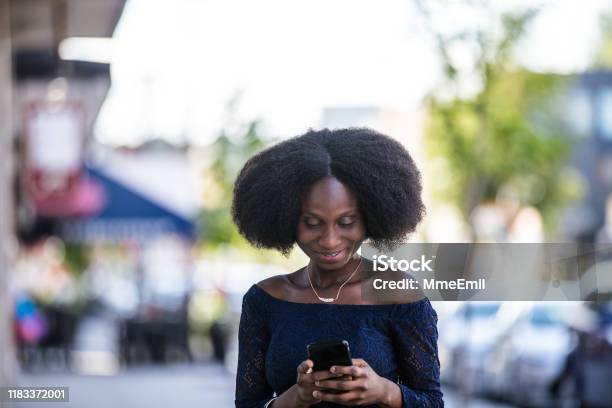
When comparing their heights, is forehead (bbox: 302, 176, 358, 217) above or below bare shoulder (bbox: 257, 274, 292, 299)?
above

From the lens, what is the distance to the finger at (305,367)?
8.39 ft

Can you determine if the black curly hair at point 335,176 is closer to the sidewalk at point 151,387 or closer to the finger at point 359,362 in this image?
the finger at point 359,362

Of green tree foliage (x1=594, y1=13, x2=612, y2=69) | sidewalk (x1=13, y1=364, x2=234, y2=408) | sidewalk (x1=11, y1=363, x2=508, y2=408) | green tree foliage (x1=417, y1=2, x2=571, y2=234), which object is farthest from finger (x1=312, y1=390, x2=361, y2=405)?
green tree foliage (x1=594, y1=13, x2=612, y2=69)

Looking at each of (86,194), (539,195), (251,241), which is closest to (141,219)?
(86,194)

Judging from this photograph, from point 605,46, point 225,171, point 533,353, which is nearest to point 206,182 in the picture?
point 225,171

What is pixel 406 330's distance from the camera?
2697mm

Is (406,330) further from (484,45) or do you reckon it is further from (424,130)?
(424,130)

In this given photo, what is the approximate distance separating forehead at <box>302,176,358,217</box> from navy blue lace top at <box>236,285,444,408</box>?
209mm

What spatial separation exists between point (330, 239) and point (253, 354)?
0.32 m

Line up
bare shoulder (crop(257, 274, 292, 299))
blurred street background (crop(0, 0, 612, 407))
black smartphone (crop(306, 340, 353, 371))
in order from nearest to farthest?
black smartphone (crop(306, 340, 353, 371)), bare shoulder (crop(257, 274, 292, 299)), blurred street background (crop(0, 0, 612, 407))

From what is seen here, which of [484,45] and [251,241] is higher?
[484,45]

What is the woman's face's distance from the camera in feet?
8.95

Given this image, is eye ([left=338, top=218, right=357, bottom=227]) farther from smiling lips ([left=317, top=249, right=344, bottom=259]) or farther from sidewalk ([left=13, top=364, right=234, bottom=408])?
sidewalk ([left=13, top=364, right=234, bottom=408])

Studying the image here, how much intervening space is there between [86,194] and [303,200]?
1017 centimetres
